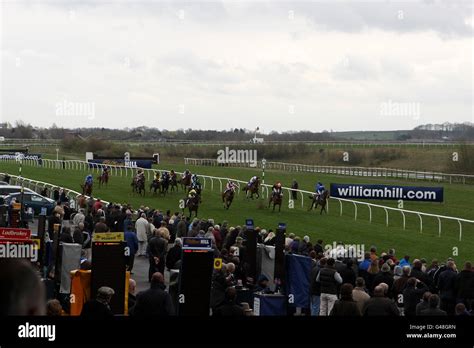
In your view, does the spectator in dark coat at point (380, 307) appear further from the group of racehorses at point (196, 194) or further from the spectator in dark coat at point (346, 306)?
the group of racehorses at point (196, 194)

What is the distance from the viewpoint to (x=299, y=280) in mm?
9812

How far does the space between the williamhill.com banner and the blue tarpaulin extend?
45.2 ft

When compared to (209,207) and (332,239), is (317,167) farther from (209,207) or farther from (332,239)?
(332,239)

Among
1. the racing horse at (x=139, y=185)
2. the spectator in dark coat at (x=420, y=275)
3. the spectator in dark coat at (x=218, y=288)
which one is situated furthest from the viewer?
the racing horse at (x=139, y=185)

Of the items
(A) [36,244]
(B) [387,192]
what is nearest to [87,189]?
(B) [387,192]

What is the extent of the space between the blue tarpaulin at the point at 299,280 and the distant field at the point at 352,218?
659 centimetres

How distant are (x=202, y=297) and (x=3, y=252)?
230cm

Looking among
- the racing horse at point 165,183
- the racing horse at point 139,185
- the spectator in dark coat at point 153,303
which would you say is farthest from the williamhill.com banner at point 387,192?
the spectator in dark coat at point 153,303

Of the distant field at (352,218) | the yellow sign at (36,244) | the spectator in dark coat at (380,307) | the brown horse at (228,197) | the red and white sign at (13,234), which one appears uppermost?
the red and white sign at (13,234)

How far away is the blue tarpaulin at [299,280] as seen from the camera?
32.1 ft

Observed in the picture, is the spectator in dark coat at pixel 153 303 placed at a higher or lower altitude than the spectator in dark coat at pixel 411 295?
higher

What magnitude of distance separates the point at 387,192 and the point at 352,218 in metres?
1.63

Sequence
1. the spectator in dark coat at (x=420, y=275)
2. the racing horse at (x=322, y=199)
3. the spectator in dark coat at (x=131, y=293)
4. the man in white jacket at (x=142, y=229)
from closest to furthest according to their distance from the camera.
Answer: the spectator in dark coat at (x=131, y=293) < the spectator in dark coat at (x=420, y=275) < the man in white jacket at (x=142, y=229) < the racing horse at (x=322, y=199)

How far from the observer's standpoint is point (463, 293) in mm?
9281
